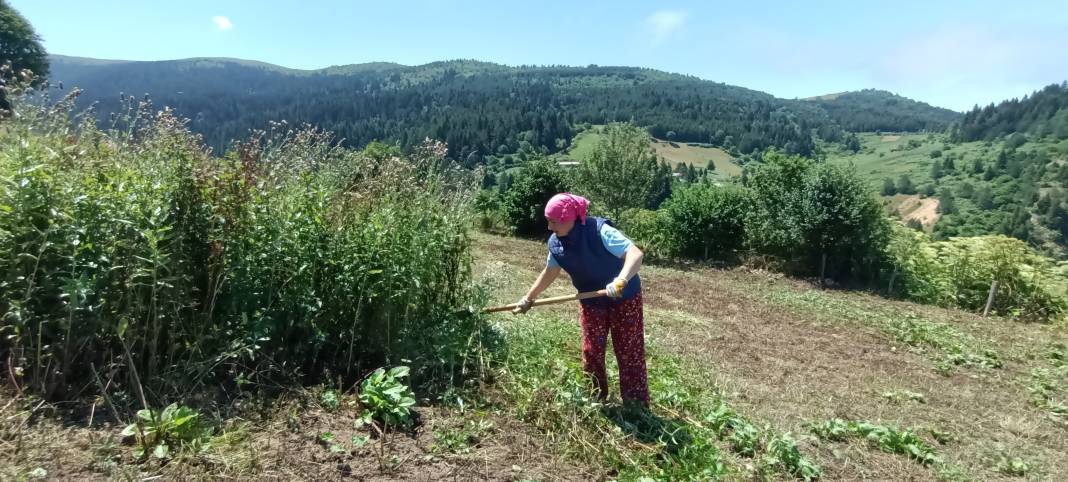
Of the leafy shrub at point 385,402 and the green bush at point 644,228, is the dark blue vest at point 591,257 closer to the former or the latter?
the leafy shrub at point 385,402

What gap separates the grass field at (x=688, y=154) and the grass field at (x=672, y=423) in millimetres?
84173

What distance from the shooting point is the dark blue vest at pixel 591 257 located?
13.3 feet

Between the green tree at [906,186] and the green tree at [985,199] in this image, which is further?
the green tree at [906,186]

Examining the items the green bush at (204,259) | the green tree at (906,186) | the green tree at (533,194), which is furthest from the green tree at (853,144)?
the green bush at (204,259)

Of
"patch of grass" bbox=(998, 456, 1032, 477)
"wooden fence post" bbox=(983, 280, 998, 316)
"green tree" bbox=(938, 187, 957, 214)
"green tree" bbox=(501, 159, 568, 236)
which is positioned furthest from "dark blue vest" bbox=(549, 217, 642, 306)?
"green tree" bbox=(938, 187, 957, 214)

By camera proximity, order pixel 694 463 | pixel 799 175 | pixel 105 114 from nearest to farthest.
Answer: pixel 694 463
pixel 105 114
pixel 799 175

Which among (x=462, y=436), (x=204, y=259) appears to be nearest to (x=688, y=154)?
(x=462, y=436)

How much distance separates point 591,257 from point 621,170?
49.7 ft

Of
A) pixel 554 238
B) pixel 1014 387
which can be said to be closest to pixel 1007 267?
pixel 1014 387

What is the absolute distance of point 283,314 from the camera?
3916 millimetres

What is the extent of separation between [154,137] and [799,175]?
16.5 m

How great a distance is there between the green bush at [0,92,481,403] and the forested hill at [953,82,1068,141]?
134 meters

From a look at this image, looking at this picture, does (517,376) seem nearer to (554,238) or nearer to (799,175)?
(554,238)

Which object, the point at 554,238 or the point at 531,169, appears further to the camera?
the point at 531,169
